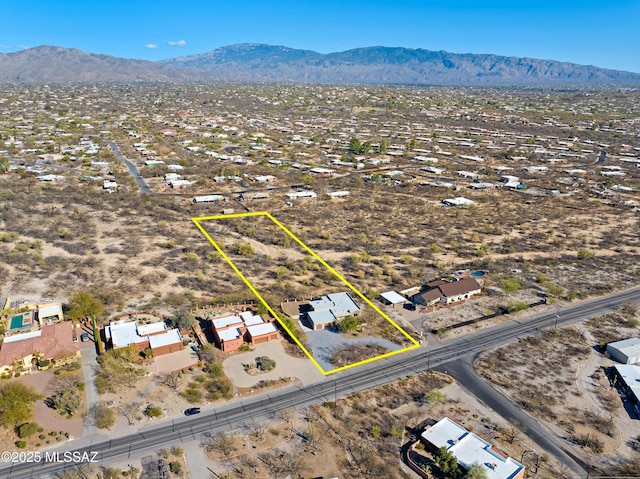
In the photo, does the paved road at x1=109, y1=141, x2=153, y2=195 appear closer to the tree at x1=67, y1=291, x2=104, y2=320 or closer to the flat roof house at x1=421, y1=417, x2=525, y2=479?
the tree at x1=67, y1=291, x2=104, y2=320

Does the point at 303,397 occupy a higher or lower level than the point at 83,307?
lower

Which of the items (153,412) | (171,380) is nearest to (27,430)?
(153,412)

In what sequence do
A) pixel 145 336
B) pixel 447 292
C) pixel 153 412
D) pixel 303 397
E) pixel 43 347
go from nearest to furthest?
pixel 153 412 < pixel 303 397 < pixel 43 347 < pixel 145 336 < pixel 447 292

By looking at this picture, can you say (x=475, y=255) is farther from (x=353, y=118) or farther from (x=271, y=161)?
(x=353, y=118)

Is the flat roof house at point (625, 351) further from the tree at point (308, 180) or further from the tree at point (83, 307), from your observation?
the tree at point (308, 180)

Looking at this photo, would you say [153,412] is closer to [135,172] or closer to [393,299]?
[393,299]

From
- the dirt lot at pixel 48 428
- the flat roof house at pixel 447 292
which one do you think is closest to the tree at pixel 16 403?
the dirt lot at pixel 48 428

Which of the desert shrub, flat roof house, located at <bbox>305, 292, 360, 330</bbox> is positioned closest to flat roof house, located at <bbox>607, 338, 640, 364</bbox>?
the desert shrub
